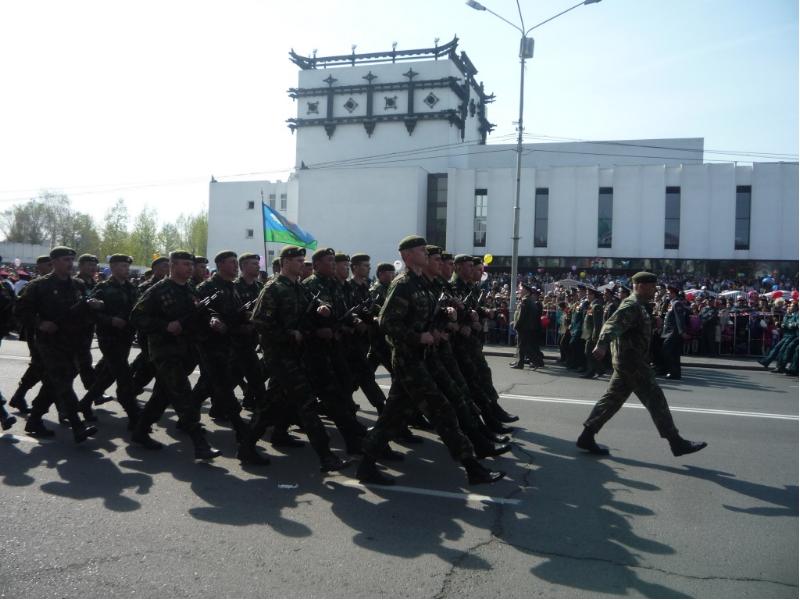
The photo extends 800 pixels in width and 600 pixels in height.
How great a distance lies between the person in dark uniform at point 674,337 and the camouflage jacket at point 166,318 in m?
9.74

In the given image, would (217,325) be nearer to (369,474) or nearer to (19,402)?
(369,474)

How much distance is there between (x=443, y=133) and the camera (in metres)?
51.0

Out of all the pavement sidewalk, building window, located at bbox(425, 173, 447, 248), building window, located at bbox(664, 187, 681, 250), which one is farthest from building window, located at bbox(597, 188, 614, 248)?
the pavement sidewalk

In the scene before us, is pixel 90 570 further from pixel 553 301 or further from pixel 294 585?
pixel 553 301

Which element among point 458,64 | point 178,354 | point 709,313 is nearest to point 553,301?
point 709,313

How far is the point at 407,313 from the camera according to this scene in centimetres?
520

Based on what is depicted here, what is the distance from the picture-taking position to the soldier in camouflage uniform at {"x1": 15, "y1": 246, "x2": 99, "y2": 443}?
640 centimetres

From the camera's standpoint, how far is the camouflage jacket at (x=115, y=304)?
7.29 metres

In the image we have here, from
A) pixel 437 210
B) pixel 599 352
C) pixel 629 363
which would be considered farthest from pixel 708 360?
pixel 437 210

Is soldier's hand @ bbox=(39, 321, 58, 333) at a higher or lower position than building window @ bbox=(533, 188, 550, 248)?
lower

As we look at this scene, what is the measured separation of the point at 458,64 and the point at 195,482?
52.7m

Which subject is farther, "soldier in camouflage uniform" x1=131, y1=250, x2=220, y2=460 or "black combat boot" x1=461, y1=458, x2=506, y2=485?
"soldier in camouflage uniform" x1=131, y1=250, x2=220, y2=460

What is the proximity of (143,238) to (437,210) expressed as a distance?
38.2 meters

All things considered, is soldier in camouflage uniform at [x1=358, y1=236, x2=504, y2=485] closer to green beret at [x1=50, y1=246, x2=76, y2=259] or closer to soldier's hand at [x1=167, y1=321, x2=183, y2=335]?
soldier's hand at [x1=167, y1=321, x2=183, y2=335]
